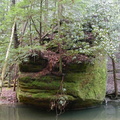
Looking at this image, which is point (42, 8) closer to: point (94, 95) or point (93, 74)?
point (93, 74)

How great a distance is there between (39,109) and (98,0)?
7.37 metres

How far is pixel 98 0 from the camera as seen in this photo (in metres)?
10.0

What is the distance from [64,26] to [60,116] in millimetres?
4468

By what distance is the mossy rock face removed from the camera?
318 inches

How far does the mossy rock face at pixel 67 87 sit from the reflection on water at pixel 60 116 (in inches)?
17.9

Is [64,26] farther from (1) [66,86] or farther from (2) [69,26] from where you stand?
(1) [66,86]

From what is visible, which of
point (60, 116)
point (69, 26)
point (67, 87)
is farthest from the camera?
point (69, 26)

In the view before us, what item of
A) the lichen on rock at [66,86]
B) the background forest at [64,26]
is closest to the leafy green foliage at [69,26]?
the background forest at [64,26]

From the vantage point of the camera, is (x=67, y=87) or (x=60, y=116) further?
(x=67, y=87)

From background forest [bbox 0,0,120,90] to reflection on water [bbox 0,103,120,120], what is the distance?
2.63 m

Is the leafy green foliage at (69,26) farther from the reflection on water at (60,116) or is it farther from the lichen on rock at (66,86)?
the reflection on water at (60,116)

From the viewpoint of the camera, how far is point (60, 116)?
7.99 metres

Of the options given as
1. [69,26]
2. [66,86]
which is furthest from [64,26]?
[66,86]

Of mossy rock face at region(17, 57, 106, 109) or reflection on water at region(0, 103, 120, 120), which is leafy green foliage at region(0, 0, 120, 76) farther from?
reflection on water at region(0, 103, 120, 120)
